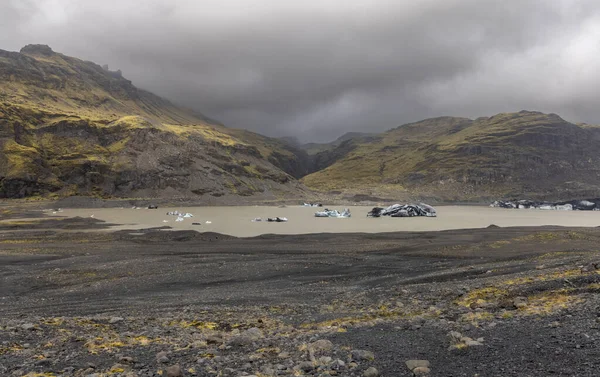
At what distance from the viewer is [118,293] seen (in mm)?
15695

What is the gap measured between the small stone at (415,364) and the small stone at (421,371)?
0.13 m

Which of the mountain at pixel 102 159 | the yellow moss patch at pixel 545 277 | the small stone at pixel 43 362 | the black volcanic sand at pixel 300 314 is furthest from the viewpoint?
the mountain at pixel 102 159

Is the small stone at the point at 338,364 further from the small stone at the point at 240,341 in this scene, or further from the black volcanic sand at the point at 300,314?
the small stone at the point at 240,341

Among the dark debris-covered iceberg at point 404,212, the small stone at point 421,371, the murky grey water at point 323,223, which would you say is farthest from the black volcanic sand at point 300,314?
the dark debris-covered iceberg at point 404,212

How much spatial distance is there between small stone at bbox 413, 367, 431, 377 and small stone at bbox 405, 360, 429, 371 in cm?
13

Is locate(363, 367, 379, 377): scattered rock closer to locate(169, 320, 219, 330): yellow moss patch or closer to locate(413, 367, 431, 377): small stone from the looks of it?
locate(413, 367, 431, 377): small stone

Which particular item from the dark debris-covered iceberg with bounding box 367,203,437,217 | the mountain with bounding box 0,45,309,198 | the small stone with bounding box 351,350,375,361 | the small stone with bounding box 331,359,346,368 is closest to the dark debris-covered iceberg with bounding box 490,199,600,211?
the dark debris-covered iceberg with bounding box 367,203,437,217

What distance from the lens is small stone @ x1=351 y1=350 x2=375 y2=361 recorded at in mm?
6713

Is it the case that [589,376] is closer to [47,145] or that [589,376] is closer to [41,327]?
[41,327]

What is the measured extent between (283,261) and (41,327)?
45.2ft

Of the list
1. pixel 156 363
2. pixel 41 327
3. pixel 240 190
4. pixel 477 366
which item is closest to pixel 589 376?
pixel 477 366

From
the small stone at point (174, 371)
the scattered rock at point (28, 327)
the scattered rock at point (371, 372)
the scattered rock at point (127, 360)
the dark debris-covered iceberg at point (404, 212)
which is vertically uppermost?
the dark debris-covered iceberg at point (404, 212)

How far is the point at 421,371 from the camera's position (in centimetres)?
600

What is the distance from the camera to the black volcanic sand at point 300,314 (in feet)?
21.6
